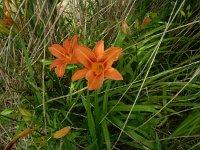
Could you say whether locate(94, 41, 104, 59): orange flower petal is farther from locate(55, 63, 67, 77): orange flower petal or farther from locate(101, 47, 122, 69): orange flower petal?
locate(55, 63, 67, 77): orange flower petal

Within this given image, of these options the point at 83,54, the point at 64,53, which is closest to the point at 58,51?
the point at 64,53

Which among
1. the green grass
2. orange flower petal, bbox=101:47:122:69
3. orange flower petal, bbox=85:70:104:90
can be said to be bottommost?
the green grass

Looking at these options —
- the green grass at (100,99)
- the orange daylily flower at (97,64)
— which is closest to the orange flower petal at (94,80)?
the orange daylily flower at (97,64)

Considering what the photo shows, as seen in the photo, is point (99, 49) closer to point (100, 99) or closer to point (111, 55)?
point (111, 55)

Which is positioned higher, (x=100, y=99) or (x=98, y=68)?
(x=98, y=68)

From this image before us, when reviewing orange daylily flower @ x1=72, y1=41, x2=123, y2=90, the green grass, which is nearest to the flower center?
orange daylily flower @ x1=72, y1=41, x2=123, y2=90

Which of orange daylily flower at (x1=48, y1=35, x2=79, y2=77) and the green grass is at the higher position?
orange daylily flower at (x1=48, y1=35, x2=79, y2=77)

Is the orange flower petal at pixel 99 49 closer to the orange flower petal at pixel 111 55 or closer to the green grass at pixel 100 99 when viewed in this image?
the orange flower petal at pixel 111 55

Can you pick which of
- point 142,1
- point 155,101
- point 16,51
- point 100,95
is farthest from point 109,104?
point 142,1
